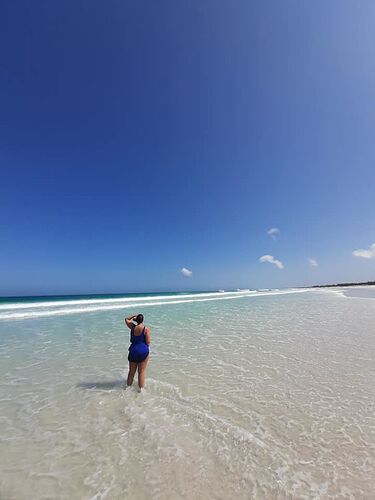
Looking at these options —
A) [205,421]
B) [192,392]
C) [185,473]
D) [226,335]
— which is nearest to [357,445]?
[205,421]

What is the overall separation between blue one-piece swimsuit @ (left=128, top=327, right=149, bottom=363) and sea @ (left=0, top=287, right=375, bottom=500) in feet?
2.48

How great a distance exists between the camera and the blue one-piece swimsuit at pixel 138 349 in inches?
229

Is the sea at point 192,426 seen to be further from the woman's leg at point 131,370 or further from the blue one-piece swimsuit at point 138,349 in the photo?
the blue one-piece swimsuit at point 138,349

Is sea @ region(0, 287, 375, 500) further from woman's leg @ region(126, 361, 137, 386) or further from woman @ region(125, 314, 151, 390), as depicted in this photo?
woman @ region(125, 314, 151, 390)

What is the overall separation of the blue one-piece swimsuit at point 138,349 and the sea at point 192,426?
756mm

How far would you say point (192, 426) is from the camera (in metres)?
4.34

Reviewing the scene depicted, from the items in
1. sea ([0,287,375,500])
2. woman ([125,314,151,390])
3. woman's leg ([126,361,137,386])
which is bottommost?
sea ([0,287,375,500])

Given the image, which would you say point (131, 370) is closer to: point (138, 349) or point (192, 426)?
point (138, 349)

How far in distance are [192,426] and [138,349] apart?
82.6 inches

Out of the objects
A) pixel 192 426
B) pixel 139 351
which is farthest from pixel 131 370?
pixel 192 426

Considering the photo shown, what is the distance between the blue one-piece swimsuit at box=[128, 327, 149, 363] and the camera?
19.1 ft

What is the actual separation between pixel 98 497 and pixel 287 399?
13.0 ft

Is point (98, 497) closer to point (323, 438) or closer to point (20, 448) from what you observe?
point (20, 448)

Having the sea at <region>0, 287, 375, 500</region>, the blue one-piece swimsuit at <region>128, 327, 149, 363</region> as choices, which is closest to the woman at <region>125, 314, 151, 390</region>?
the blue one-piece swimsuit at <region>128, 327, 149, 363</region>
